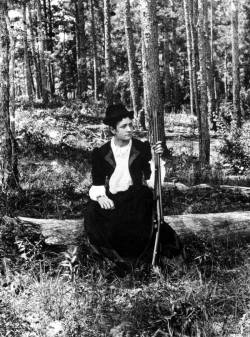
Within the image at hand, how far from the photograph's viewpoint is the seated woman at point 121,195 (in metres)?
4.70

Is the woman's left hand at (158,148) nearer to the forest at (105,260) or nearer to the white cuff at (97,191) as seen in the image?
the forest at (105,260)

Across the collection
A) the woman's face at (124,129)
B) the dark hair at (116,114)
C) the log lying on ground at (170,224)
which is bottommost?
the log lying on ground at (170,224)

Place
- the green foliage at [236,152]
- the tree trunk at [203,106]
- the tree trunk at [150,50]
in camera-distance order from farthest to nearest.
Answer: the tree trunk at [203,106], the green foliage at [236,152], the tree trunk at [150,50]

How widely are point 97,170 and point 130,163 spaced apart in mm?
410

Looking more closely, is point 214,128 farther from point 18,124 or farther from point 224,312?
point 224,312

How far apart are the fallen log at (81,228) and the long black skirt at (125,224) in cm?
66

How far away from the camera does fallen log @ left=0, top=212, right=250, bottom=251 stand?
206 inches

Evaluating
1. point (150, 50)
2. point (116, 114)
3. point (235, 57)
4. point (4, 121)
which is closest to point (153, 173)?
point (116, 114)

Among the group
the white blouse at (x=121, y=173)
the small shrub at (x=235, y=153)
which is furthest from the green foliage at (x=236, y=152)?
the white blouse at (x=121, y=173)

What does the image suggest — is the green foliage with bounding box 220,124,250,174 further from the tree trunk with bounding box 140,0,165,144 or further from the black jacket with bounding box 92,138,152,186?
the black jacket with bounding box 92,138,152,186

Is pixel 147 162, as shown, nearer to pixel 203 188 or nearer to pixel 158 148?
pixel 158 148

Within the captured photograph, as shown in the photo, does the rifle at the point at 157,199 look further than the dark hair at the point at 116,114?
No

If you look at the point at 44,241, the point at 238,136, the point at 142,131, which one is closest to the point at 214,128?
the point at 142,131

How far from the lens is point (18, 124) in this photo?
49.2 ft
